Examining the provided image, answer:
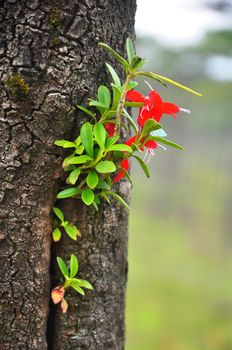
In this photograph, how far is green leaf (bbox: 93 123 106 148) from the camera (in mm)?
705

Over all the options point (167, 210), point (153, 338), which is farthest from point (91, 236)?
point (167, 210)

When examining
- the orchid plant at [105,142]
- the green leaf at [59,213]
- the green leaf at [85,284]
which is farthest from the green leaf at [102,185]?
the green leaf at [85,284]

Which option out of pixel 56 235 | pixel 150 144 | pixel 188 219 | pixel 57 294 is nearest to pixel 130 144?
pixel 150 144

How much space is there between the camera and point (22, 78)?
0.71 meters

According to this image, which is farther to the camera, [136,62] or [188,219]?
[188,219]

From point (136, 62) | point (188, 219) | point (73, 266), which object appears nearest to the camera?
point (136, 62)

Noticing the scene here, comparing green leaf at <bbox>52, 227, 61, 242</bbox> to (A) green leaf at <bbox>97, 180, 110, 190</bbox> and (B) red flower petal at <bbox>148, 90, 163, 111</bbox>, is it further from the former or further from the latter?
(B) red flower petal at <bbox>148, 90, 163, 111</bbox>

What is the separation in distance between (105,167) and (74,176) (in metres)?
0.06

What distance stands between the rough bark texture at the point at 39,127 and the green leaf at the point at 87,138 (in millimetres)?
49

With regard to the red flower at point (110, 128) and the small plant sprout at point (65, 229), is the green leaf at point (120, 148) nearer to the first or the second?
the red flower at point (110, 128)

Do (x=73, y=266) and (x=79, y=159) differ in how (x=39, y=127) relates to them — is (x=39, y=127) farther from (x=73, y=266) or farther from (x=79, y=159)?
(x=73, y=266)

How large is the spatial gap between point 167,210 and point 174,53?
2.31m

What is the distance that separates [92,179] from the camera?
2.40ft

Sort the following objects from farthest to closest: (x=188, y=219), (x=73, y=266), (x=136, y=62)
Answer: (x=188, y=219), (x=73, y=266), (x=136, y=62)
